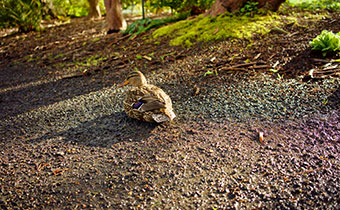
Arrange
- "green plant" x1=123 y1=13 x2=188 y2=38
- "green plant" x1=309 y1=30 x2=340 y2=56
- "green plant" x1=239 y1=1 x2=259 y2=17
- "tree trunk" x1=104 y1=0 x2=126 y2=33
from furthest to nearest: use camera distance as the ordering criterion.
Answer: "tree trunk" x1=104 y1=0 x2=126 y2=33 < "green plant" x1=123 y1=13 x2=188 y2=38 < "green plant" x1=239 y1=1 x2=259 y2=17 < "green plant" x1=309 y1=30 x2=340 y2=56

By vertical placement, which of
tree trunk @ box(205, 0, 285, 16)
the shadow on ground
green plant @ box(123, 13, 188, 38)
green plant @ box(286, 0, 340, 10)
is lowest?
the shadow on ground

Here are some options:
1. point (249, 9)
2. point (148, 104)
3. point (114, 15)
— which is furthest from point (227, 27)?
point (114, 15)

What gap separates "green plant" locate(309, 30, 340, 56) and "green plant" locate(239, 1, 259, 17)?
208 centimetres

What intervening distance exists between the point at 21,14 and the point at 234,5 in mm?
7287

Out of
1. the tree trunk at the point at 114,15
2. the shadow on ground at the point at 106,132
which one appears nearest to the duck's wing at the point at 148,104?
the shadow on ground at the point at 106,132

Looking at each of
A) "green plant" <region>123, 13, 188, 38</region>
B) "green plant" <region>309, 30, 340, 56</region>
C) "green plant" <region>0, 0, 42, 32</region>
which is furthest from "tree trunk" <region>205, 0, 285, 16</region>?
"green plant" <region>0, 0, 42, 32</region>

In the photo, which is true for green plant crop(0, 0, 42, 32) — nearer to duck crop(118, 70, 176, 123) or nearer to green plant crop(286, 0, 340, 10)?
duck crop(118, 70, 176, 123)

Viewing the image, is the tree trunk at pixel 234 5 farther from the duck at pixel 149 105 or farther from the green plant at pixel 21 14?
the green plant at pixel 21 14

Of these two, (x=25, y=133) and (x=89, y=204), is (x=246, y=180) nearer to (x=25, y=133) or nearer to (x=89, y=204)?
(x=89, y=204)

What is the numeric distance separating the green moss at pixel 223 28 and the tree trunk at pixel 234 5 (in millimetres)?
215

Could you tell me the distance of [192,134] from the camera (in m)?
3.05

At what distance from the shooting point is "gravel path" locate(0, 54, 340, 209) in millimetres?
2264

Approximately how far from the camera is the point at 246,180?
7.77ft

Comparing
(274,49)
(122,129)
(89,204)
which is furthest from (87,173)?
(274,49)
